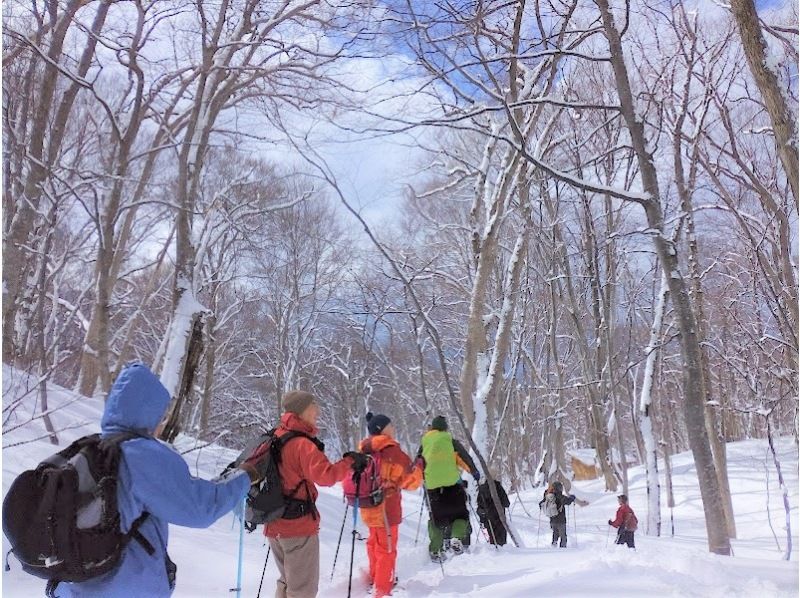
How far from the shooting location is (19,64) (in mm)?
8930

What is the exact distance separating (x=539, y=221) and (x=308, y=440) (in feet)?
35.0

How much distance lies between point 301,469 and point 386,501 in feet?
5.57

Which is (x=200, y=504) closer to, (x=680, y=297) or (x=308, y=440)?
(x=308, y=440)

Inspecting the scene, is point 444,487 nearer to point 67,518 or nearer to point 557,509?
point 557,509

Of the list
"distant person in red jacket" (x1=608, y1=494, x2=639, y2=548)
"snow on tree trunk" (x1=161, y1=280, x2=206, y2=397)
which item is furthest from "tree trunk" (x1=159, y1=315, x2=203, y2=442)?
"distant person in red jacket" (x1=608, y1=494, x2=639, y2=548)

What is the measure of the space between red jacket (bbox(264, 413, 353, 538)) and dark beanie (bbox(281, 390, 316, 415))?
0.04 m

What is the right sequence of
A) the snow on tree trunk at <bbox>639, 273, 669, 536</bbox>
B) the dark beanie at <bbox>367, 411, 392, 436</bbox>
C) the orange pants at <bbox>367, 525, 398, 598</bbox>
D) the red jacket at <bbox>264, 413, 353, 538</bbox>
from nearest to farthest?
1. the red jacket at <bbox>264, 413, 353, 538</bbox>
2. the orange pants at <bbox>367, 525, 398, 598</bbox>
3. the dark beanie at <bbox>367, 411, 392, 436</bbox>
4. the snow on tree trunk at <bbox>639, 273, 669, 536</bbox>

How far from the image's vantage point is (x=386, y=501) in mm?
5191

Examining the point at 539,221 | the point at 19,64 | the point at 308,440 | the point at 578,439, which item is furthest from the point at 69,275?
the point at 578,439

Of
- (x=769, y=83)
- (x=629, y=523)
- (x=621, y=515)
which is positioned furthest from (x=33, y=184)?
(x=629, y=523)

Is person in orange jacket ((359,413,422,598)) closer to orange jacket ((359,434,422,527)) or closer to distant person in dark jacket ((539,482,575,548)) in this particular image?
orange jacket ((359,434,422,527))

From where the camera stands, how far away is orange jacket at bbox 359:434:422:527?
16.3 feet

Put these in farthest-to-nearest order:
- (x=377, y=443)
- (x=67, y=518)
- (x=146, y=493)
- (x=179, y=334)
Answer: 1. (x=179, y=334)
2. (x=377, y=443)
3. (x=146, y=493)
4. (x=67, y=518)

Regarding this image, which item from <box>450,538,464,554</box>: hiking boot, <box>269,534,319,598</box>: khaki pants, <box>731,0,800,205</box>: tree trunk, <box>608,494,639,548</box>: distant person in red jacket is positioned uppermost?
<box>731,0,800,205</box>: tree trunk
